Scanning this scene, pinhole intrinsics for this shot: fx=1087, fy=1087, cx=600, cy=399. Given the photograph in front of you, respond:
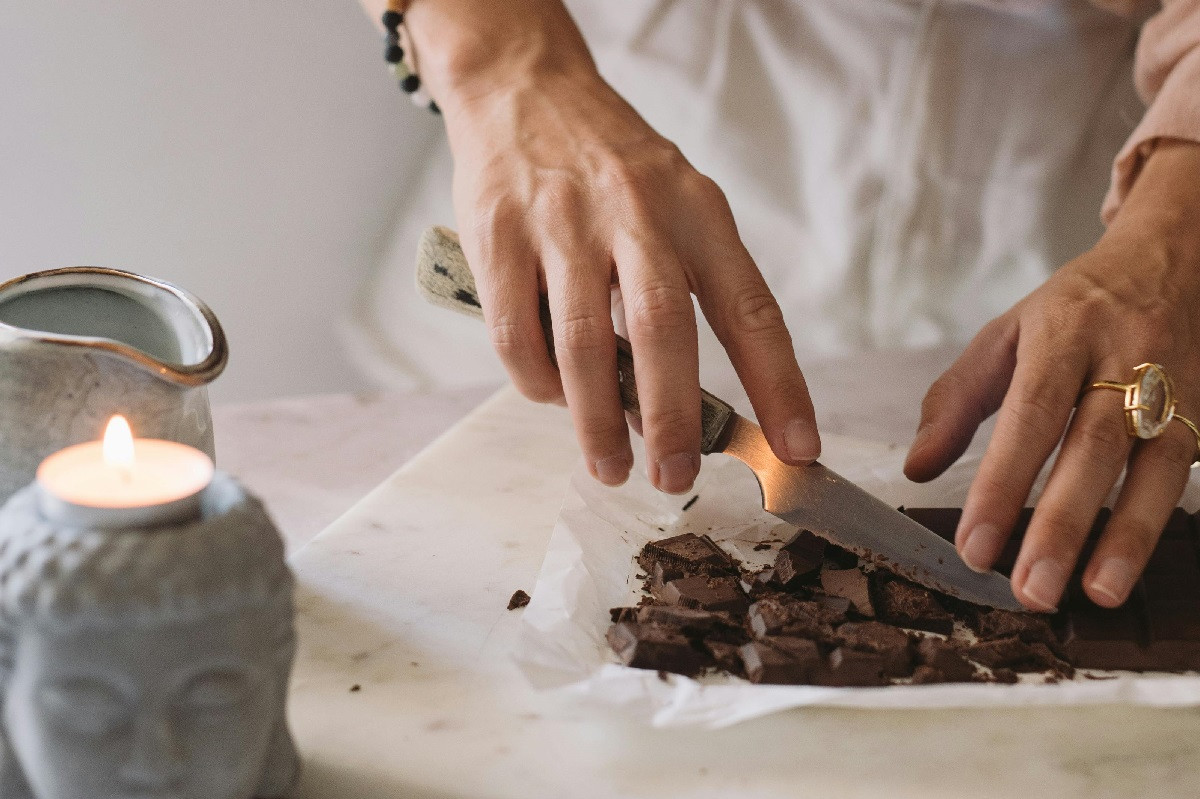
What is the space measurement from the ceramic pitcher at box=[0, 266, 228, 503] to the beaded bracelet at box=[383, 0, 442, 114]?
0.80 m

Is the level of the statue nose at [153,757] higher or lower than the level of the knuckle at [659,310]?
A: lower

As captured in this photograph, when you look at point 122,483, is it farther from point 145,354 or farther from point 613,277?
point 613,277

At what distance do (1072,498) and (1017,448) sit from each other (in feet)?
0.26

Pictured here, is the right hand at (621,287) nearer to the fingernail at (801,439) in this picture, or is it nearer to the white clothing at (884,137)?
the fingernail at (801,439)

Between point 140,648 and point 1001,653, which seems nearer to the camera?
point 140,648

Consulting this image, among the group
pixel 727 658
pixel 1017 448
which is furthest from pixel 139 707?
pixel 1017 448

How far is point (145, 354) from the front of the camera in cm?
82

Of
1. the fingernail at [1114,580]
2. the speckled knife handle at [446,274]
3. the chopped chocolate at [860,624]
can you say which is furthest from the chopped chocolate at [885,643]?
the speckled knife handle at [446,274]

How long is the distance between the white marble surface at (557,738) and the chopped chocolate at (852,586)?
0.45 ft

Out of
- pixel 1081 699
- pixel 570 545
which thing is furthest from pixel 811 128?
pixel 1081 699

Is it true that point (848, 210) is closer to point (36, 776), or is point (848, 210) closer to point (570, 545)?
point (570, 545)

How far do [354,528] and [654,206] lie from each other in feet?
1.80

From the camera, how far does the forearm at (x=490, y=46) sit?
148cm

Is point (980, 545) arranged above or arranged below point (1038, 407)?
below
